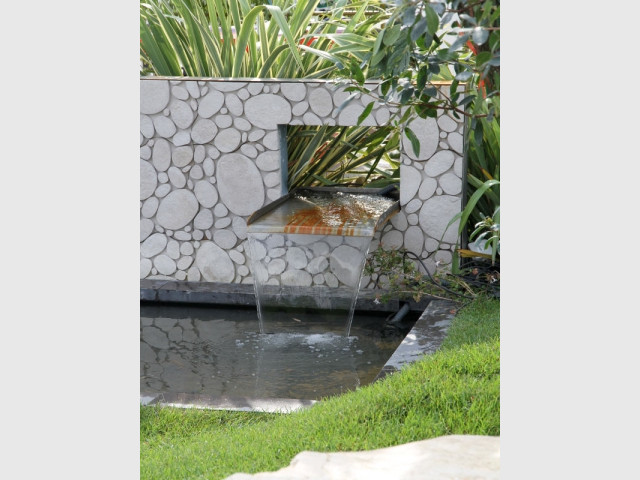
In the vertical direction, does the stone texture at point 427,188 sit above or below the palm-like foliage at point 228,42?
below

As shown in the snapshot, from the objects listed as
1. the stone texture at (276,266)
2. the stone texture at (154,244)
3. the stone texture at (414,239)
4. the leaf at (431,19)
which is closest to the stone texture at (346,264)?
the stone texture at (276,266)

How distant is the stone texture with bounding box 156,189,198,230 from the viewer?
6.94 m

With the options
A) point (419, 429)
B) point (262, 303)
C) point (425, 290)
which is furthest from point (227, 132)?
point (419, 429)

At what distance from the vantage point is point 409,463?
273cm

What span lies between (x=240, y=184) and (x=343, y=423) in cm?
364

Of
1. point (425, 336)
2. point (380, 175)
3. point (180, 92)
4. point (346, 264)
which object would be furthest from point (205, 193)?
point (425, 336)

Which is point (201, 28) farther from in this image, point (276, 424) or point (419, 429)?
point (419, 429)

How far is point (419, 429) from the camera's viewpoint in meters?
3.28

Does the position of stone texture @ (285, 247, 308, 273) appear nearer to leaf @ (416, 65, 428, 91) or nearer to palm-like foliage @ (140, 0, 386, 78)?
palm-like foliage @ (140, 0, 386, 78)

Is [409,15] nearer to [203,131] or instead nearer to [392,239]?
[392,239]

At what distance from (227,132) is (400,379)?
11.1 ft

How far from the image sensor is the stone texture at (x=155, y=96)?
678 cm

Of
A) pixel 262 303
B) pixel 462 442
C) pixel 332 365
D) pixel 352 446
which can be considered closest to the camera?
pixel 462 442

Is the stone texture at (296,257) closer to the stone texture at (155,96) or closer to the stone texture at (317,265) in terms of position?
the stone texture at (317,265)
